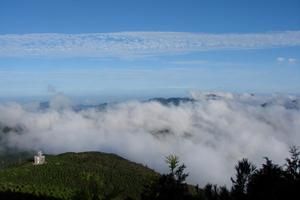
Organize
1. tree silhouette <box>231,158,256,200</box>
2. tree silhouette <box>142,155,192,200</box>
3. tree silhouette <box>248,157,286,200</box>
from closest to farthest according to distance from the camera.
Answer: tree silhouette <box>248,157,286,200</box> → tree silhouette <box>142,155,192,200</box> → tree silhouette <box>231,158,256,200</box>

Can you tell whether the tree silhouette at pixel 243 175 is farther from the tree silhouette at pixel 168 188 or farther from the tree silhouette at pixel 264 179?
the tree silhouette at pixel 168 188

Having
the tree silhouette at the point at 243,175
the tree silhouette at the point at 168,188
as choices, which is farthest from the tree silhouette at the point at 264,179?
the tree silhouette at the point at 168,188

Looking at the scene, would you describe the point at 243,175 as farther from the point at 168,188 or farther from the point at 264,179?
the point at 168,188

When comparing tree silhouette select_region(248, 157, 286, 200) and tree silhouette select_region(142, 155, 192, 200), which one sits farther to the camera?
tree silhouette select_region(142, 155, 192, 200)

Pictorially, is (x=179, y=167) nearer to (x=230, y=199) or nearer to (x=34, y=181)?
(x=230, y=199)

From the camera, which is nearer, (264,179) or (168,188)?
(168,188)

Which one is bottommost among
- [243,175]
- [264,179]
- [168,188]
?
[168,188]

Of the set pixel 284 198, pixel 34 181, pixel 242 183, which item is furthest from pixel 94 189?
pixel 34 181

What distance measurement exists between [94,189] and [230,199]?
25.3 metres

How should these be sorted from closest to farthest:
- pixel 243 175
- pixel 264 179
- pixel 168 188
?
pixel 168 188 → pixel 264 179 → pixel 243 175

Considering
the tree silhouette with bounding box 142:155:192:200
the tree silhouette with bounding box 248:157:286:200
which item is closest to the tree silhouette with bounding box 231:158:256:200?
the tree silhouette with bounding box 248:157:286:200

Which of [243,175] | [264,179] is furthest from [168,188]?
[264,179]

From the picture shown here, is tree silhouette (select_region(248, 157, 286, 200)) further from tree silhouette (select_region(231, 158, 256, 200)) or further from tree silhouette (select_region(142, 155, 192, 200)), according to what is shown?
tree silhouette (select_region(142, 155, 192, 200))

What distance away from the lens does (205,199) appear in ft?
154
